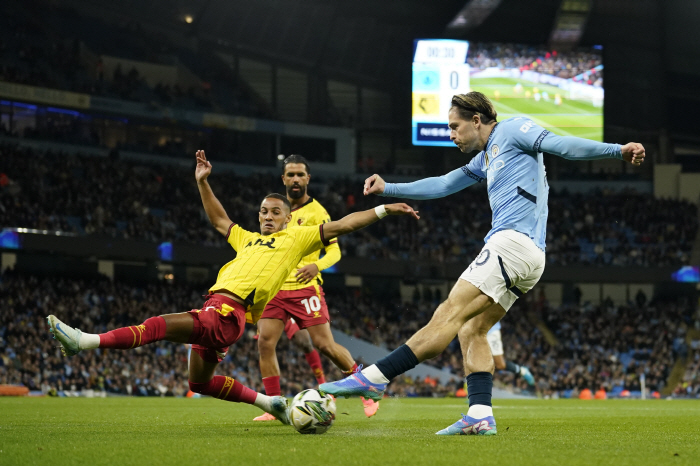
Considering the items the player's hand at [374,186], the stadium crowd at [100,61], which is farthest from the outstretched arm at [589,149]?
the stadium crowd at [100,61]

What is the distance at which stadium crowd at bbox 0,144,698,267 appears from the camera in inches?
1244

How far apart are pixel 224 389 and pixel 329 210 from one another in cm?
3165

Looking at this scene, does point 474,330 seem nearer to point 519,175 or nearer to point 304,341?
point 519,175

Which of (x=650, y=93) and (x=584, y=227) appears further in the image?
(x=650, y=93)

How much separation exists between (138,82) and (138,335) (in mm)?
35401

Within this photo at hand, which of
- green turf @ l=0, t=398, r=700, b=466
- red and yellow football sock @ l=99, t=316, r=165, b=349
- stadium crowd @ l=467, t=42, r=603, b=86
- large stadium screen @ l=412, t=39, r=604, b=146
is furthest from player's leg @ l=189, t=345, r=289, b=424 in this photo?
stadium crowd @ l=467, t=42, r=603, b=86

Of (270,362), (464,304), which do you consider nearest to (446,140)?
(270,362)

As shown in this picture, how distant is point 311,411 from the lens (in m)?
5.75

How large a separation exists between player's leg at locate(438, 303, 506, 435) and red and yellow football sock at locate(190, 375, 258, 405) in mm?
1823

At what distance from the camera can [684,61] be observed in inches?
1699

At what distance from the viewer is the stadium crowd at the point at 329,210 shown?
3161cm

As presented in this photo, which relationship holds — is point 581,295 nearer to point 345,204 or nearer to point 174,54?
point 345,204

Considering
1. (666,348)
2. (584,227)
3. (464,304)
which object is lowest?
(666,348)

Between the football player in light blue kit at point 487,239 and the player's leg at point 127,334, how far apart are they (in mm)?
1236
